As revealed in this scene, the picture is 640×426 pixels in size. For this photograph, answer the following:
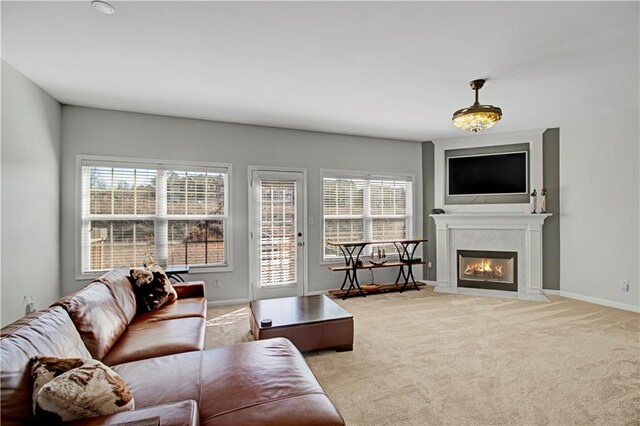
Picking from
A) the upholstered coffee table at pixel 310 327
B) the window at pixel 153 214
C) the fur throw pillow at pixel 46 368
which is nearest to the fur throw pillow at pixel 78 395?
the fur throw pillow at pixel 46 368

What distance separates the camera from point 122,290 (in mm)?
2707

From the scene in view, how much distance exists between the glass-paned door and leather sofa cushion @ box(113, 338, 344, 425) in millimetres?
2812

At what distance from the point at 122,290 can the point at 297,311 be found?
1558 millimetres

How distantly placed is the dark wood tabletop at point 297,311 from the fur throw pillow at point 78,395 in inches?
59.5

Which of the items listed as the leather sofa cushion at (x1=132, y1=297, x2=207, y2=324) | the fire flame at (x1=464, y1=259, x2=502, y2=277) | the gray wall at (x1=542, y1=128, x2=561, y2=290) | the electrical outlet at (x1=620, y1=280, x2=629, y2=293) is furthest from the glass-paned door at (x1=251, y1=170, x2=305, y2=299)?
the electrical outlet at (x1=620, y1=280, x2=629, y2=293)

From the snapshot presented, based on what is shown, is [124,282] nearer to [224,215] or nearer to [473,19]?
[224,215]

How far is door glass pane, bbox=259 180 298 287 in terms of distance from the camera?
4816mm

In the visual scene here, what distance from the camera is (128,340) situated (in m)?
2.22

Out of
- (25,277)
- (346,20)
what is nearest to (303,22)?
(346,20)

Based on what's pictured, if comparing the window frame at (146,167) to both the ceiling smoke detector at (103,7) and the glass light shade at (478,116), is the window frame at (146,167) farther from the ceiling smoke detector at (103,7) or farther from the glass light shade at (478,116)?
the glass light shade at (478,116)

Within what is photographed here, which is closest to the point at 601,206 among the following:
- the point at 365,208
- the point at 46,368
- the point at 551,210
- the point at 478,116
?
the point at 551,210

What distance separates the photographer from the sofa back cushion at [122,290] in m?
2.57

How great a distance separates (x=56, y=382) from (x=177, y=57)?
2503mm

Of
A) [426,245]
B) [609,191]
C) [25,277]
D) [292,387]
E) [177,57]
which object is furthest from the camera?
[426,245]
